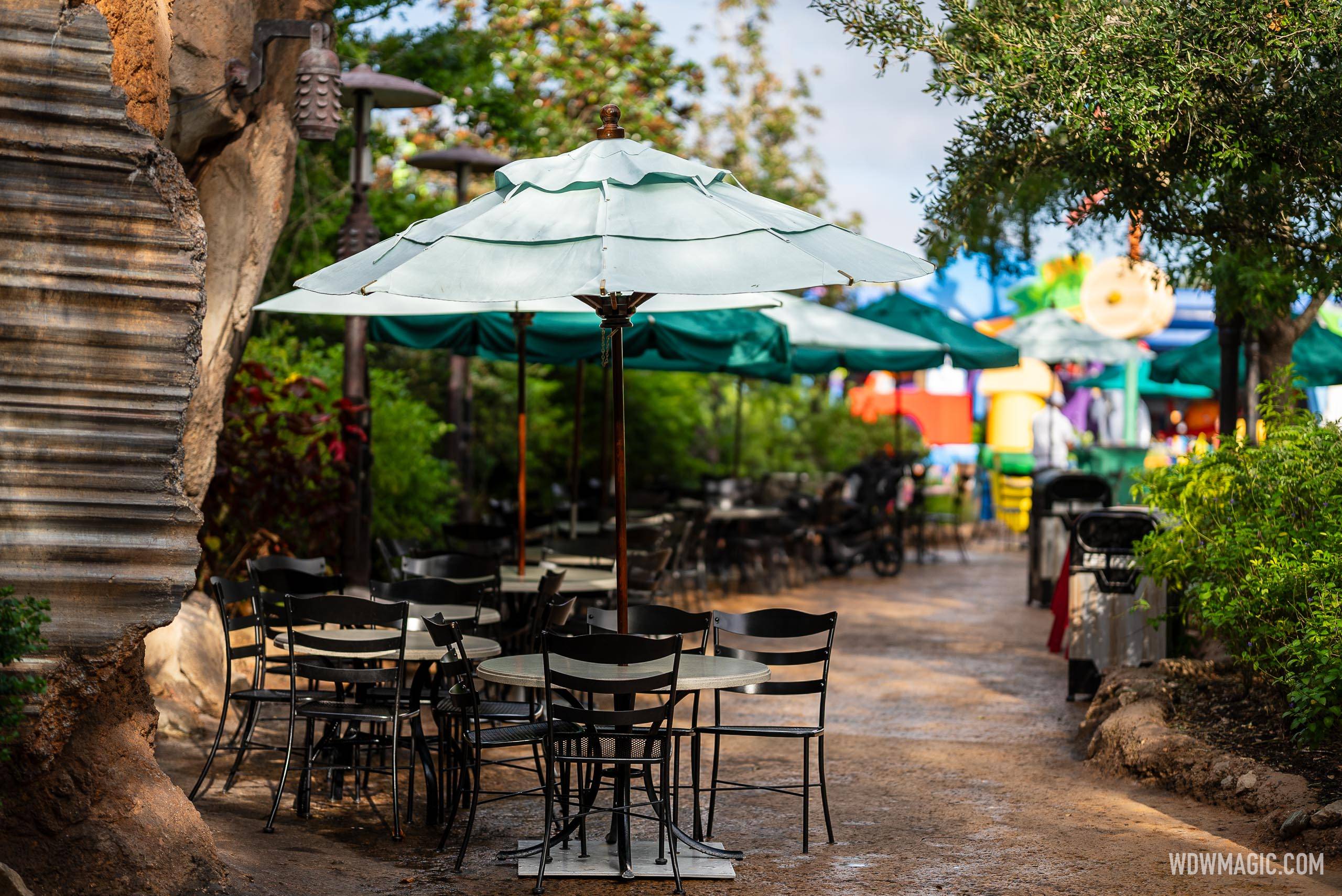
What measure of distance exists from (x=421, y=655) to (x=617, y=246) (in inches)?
81.7

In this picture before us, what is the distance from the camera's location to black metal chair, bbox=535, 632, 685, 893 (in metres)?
4.53

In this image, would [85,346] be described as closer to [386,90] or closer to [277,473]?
[277,473]

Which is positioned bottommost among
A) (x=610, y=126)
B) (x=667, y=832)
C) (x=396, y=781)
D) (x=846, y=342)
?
(x=667, y=832)

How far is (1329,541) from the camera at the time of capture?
5609mm

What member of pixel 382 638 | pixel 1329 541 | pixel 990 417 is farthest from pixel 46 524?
pixel 990 417

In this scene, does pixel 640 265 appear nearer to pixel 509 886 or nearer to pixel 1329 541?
pixel 509 886

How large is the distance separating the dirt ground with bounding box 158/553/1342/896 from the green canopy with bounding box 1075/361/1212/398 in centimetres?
1533

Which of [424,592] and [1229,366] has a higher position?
[1229,366]

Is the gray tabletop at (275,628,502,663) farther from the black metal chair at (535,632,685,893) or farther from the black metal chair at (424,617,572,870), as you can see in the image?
the black metal chair at (535,632,685,893)

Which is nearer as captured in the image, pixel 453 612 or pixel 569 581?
pixel 453 612

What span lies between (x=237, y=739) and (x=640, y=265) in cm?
376

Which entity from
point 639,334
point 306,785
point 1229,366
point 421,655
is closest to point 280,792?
point 306,785

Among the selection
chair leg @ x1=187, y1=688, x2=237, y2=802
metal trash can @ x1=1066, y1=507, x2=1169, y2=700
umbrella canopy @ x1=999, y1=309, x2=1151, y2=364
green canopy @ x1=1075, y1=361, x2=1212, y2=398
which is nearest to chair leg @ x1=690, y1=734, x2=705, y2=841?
Answer: chair leg @ x1=187, y1=688, x2=237, y2=802

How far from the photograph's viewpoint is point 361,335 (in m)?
8.88
